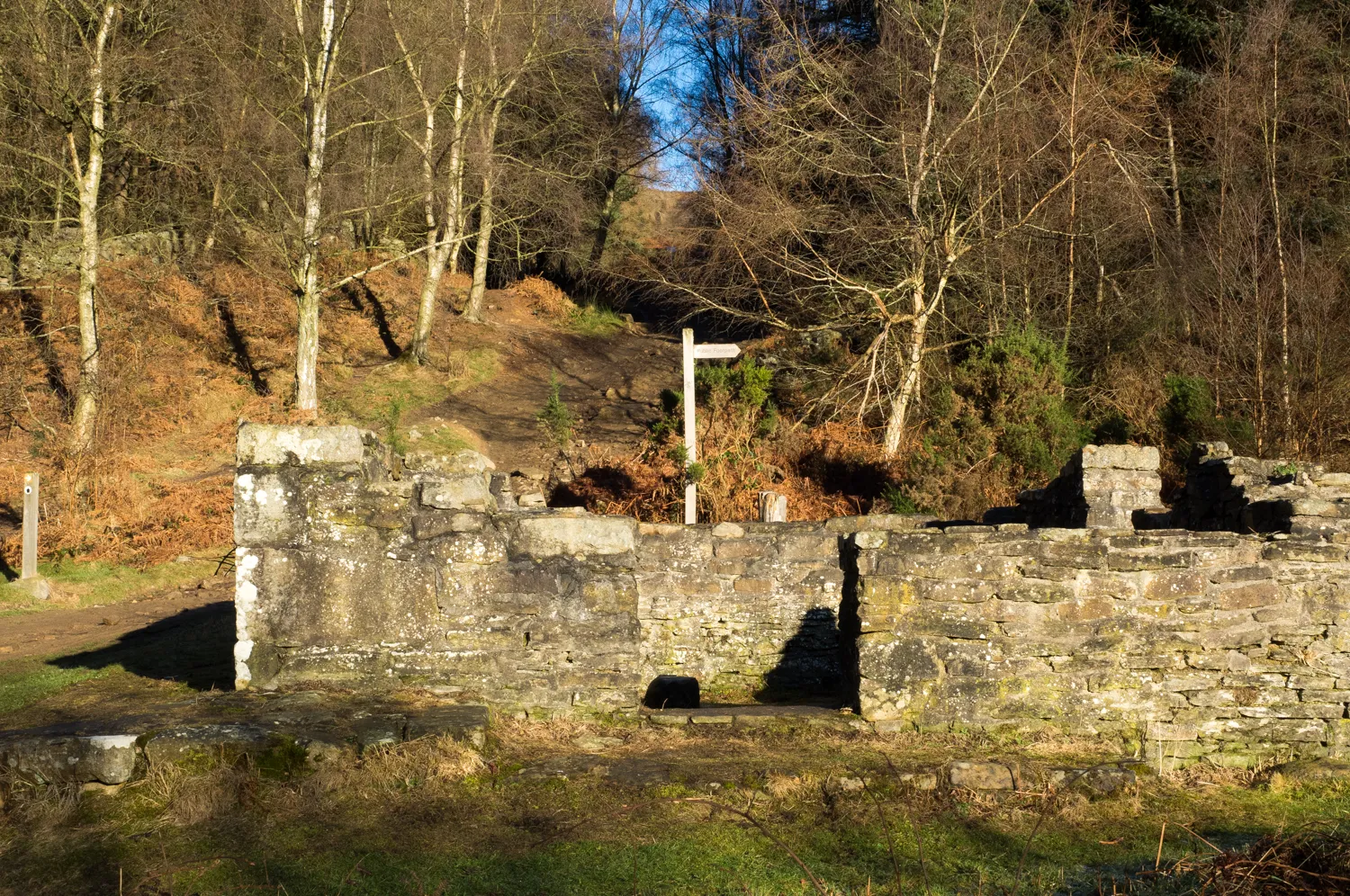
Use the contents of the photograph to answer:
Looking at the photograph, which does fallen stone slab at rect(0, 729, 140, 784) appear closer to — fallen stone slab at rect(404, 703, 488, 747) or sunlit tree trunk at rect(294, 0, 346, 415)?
fallen stone slab at rect(404, 703, 488, 747)

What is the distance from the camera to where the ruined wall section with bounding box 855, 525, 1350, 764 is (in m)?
6.42

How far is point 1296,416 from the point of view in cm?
1525

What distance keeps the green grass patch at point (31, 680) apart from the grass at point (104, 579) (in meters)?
4.37

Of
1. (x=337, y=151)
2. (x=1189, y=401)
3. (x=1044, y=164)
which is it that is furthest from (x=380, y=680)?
(x=337, y=151)

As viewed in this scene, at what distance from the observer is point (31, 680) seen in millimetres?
7938

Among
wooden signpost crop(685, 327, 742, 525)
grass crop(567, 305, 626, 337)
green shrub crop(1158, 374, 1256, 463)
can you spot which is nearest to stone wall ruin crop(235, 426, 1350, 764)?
wooden signpost crop(685, 327, 742, 525)

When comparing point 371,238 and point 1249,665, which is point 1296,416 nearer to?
point 1249,665

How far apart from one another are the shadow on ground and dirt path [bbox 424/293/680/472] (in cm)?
858

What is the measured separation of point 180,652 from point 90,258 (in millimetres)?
10826

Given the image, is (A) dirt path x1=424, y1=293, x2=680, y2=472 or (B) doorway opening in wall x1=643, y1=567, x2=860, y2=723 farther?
(A) dirt path x1=424, y1=293, x2=680, y2=472

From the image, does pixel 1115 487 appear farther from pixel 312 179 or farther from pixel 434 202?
pixel 434 202

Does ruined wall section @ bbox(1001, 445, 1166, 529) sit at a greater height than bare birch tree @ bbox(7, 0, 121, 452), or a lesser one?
lesser

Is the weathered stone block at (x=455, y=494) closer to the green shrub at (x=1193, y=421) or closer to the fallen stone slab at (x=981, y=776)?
the fallen stone slab at (x=981, y=776)

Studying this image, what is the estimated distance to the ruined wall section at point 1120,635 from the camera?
6422 mm
